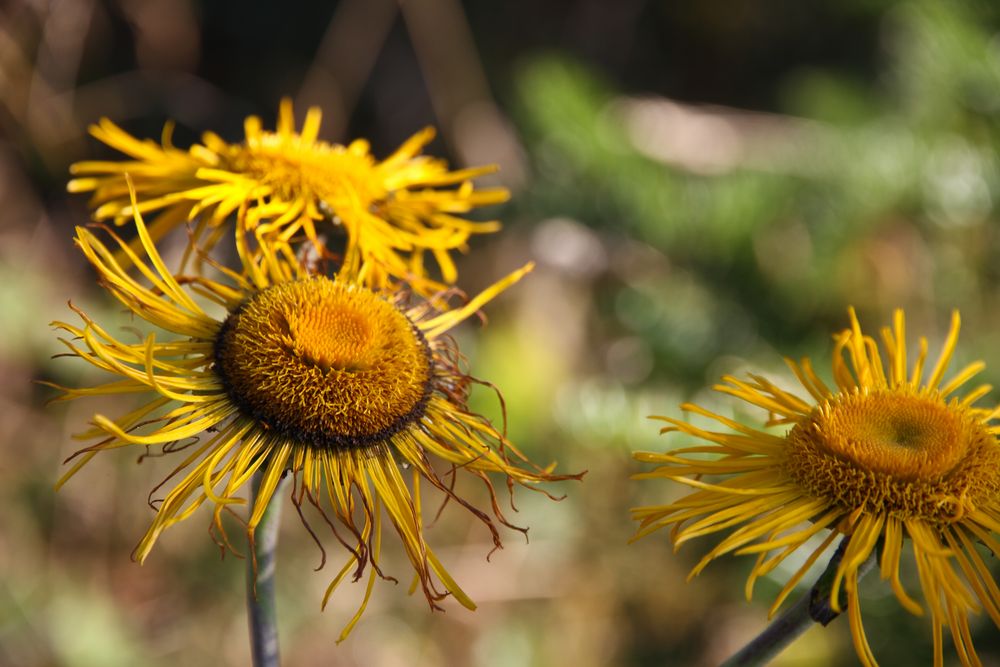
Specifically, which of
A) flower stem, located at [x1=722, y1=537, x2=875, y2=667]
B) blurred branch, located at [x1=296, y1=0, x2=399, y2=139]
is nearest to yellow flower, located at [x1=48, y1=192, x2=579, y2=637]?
flower stem, located at [x1=722, y1=537, x2=875, y2=667]

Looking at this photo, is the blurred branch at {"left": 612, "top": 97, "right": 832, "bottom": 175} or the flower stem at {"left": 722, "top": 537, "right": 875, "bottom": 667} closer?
the flower stem at {"left": 722, "top": 537, "right": 875, "bottom": 667}

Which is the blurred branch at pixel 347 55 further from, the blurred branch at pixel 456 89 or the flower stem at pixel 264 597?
the flower stem at pixel 264 597

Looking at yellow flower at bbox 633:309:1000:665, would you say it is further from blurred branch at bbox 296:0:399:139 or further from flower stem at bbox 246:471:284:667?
blurred branch at bbox 296:0:399:139

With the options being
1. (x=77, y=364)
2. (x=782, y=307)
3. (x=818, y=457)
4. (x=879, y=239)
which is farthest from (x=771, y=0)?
(x=818, y=457)

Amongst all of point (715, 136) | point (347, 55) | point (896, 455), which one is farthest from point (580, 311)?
point (896, 455)

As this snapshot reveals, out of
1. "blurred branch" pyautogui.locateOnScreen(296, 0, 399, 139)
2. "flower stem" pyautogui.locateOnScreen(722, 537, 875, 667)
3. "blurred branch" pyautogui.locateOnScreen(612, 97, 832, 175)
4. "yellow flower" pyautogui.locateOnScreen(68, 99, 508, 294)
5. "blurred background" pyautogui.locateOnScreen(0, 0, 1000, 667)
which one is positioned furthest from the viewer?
"blurred branch" pyautogui.locateOnScreen(296, 0, 399, 139)

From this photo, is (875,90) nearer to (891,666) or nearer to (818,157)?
(818,157)
